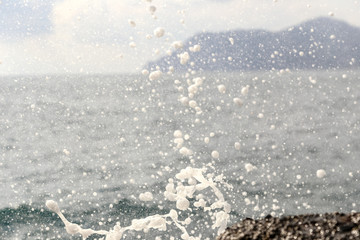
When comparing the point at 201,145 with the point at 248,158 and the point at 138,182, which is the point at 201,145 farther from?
the point at 138,182

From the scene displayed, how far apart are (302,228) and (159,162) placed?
13.9 meters

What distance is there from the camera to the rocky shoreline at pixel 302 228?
3.75 metres

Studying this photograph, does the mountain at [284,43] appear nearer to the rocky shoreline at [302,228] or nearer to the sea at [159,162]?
the sea at [159,162]

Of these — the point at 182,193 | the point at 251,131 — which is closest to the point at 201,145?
the point at 251,131

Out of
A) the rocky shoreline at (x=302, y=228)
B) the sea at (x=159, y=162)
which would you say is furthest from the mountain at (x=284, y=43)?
the rocky shoreline at (x=302, y=228)

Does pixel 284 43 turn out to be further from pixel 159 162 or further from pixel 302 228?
pixel 302 228

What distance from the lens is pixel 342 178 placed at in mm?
13805

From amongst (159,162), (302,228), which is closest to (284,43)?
(159,162)

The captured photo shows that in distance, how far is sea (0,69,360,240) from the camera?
9125 mm

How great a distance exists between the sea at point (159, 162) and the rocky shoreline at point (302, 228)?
6.99 ft

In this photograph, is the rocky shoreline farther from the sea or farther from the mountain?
the mountain

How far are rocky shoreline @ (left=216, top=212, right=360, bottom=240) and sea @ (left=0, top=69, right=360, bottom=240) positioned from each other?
2.13 m

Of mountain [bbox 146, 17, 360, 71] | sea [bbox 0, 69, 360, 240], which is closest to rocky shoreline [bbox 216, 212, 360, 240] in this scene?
sea [bbox 0, 69, 360, 240]

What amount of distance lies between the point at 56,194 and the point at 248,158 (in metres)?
7.86
